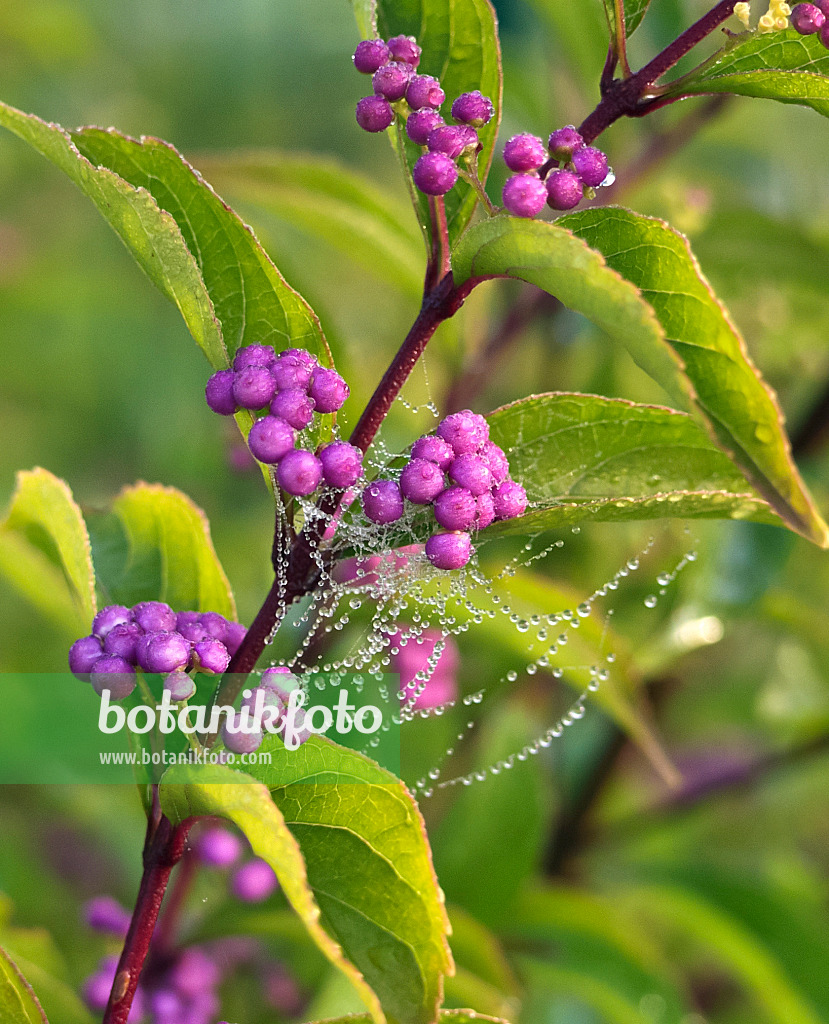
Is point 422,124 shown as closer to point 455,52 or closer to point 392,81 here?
point 392,81

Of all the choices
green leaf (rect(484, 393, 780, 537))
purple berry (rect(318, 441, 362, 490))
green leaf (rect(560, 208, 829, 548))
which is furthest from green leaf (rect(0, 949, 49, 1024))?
green leaf (rect(560, 208, 829, 548))

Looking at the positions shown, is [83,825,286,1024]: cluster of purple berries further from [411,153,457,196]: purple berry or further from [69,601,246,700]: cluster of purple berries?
[411,153,457,196]: purple berry

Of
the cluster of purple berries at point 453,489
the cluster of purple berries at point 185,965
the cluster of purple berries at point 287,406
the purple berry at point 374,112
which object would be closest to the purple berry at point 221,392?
the cluster of purple berries at point 287,406

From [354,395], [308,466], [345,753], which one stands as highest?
[354,395]

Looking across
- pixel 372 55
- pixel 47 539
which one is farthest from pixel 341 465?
pixel 47 539

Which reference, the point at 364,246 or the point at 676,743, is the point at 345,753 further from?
the point at 676,743

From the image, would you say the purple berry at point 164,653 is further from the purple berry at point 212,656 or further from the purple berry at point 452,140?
the purple berry at point 452,140

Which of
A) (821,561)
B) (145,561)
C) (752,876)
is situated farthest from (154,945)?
(821,561)
